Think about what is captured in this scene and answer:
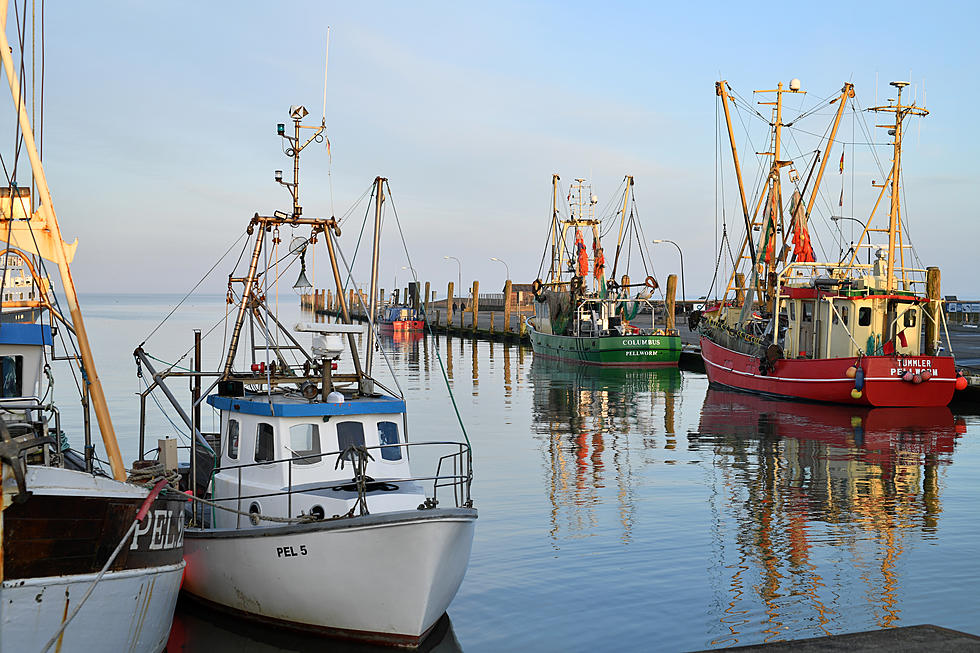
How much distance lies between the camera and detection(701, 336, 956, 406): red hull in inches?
1261

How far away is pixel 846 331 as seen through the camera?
33.4 m

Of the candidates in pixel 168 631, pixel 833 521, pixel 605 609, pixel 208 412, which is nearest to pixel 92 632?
pixel 168 631

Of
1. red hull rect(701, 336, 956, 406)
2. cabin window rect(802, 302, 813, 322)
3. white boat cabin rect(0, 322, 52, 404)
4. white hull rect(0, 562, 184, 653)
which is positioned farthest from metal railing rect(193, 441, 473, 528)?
cabin window rect(802, 302, 813, 322)

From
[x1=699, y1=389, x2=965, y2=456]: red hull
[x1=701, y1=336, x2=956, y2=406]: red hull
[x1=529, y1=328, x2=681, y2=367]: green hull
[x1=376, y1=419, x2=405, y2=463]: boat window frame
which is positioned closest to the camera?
[x1=376, y1=419, x2=405, y2=463]: boat window frame

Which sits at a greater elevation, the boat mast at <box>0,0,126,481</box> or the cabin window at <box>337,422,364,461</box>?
the boat mast at <box>0,0,126,481</box>

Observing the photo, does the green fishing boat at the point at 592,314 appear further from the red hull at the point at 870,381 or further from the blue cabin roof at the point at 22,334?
the blue cabin roof at the point at 22,334

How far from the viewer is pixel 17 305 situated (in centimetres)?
1770

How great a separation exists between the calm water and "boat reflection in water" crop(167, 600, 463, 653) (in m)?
0.03

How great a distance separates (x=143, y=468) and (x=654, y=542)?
8.41 m

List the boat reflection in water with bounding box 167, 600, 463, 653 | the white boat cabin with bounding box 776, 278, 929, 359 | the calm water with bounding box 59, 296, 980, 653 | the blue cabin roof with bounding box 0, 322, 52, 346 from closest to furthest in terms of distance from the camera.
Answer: the boat reflection in water with bounding box 167, 600, 463, 653, the calm water with bounding box 59, 296, 980, 653, the blue cabin roof with bounding box 0, 322, 52, 346, the white boat cabin with bounding box 776, 278, 929, 359

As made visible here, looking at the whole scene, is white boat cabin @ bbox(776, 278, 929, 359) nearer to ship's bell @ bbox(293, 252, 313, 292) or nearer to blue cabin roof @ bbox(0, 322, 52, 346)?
Answer: ship's bell @ bbox(293, 252, 313, 292)

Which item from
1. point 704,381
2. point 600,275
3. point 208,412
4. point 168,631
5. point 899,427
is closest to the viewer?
point 168,631

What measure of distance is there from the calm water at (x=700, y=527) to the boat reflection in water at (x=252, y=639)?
26 millimetres

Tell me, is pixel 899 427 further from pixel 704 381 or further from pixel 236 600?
pixel 236 600
